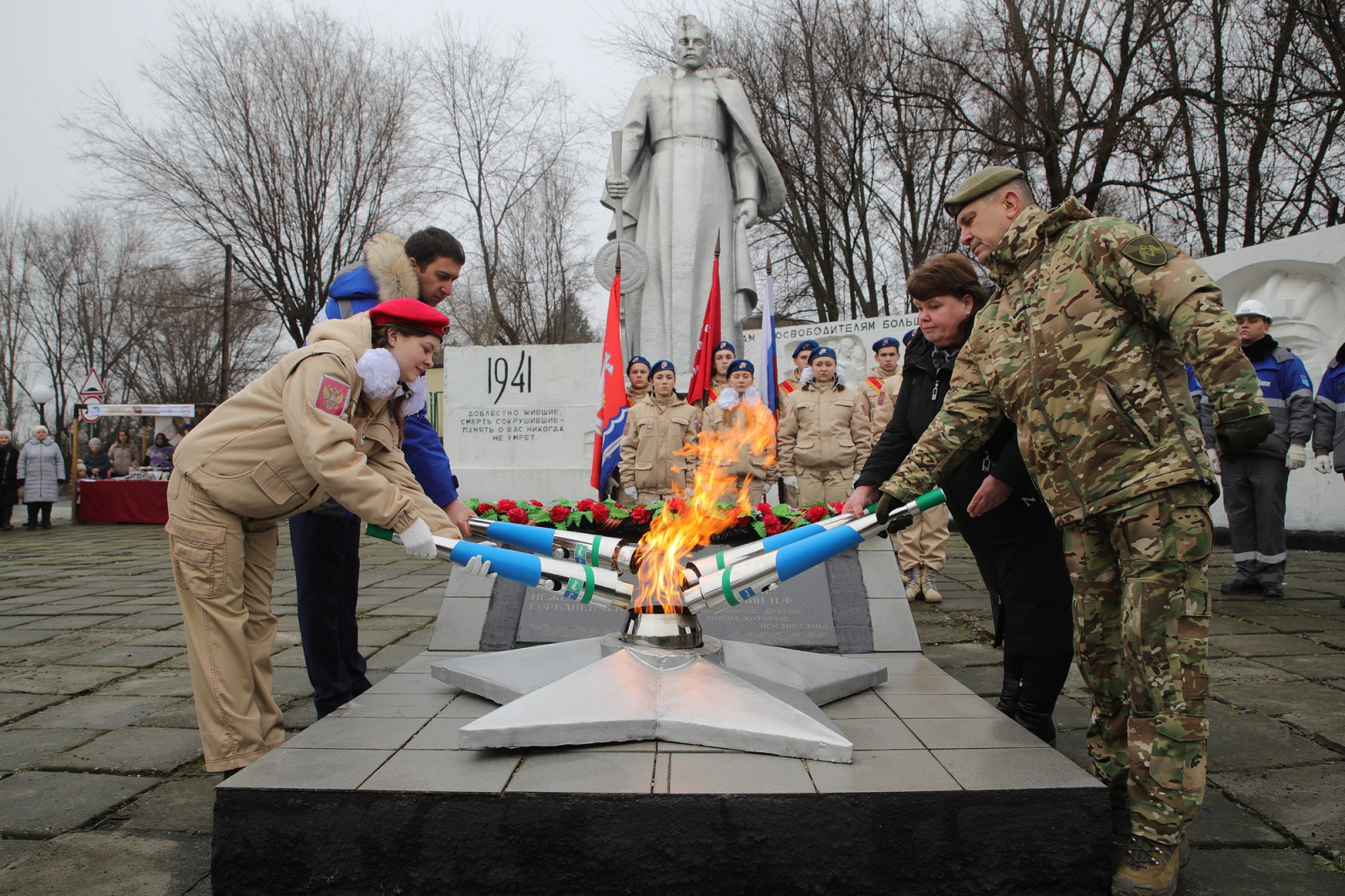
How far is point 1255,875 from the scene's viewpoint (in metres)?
2.37

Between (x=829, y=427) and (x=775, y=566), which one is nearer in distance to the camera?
(x=775, y=566)

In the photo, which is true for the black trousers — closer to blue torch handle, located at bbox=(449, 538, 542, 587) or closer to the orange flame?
blue torch handle, located at bbox=(449, 538, 542, 587)

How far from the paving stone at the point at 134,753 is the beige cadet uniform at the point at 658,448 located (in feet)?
15.2

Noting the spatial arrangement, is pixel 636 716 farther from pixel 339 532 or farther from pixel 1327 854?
pixel 1327 854

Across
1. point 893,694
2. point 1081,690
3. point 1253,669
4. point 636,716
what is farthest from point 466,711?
point 1253,669

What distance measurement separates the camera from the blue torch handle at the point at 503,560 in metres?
2.82

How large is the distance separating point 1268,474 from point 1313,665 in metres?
2.43

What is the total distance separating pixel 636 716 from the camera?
253cm

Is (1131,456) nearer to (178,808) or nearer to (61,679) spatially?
(178,808)

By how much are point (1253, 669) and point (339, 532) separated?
4.54 meters

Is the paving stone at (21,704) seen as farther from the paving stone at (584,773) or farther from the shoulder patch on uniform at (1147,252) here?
the shoulder patch on uniform at (1147,252)

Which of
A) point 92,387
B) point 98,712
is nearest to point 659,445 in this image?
point 98,712

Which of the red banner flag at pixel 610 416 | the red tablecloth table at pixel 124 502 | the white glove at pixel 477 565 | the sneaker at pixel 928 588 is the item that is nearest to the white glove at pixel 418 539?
the white glove at pixel 477 565

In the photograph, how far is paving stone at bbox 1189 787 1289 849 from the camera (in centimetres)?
256
